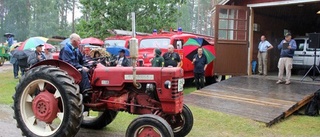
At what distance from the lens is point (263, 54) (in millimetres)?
11773

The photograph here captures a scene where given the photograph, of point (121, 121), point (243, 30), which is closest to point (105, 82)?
point (121, 121)

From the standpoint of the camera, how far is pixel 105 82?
5164 mm

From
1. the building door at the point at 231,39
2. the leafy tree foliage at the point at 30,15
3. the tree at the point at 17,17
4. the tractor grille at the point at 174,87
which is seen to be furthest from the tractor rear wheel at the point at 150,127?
the tree at the point at 17,17

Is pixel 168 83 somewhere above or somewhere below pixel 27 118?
above

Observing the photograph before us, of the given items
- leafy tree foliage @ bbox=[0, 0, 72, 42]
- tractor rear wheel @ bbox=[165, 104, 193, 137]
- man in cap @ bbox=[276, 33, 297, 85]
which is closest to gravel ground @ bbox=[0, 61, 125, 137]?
tractor rear wheel @ bbox=[165, 104, 193, 137]

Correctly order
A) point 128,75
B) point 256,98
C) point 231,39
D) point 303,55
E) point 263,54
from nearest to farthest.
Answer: point 128,75 < point 256,98 < point 231,39 < point 263,54 < point 303,55

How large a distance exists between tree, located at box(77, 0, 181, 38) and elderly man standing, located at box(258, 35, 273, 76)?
791 centimetres

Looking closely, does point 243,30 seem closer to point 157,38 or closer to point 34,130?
point 157,38

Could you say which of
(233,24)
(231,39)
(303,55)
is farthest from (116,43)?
(303,55)

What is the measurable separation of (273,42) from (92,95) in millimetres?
11046

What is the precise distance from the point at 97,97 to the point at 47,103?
80 cm

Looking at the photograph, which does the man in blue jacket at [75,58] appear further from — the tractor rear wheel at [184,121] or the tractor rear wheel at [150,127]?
the tractor rear wheel at [184,121]

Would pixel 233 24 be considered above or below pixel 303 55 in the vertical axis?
above

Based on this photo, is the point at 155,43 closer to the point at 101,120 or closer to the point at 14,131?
the point at 101,120
